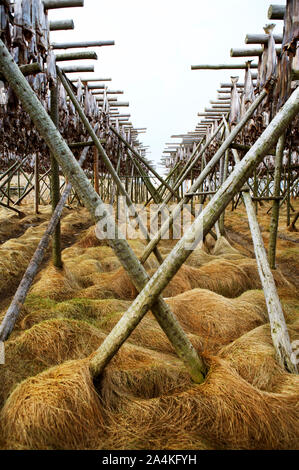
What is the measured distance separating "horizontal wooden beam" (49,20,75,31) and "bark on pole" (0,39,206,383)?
2.97 meters

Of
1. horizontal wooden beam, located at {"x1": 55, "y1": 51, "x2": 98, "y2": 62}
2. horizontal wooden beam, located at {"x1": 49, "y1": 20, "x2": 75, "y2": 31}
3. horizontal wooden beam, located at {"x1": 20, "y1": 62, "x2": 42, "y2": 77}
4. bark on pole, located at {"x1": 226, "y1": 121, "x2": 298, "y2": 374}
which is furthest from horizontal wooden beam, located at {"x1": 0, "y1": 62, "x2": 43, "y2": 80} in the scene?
horizontal wooden beam, located at {"x1": 55, "y1": 51, "x2": 98, "y2": 62}

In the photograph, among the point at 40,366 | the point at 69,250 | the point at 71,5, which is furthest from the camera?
the point at 69,250

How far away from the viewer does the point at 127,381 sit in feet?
6.77

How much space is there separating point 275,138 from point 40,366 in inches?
92.7

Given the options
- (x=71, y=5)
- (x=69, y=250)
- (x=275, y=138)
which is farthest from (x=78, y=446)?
(x=69, y=250)

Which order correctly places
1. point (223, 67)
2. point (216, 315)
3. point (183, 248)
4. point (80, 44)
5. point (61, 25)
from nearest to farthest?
1. point (183, 248)
2. point (216, 315)
3. point (61, 25)
4. point (80, 44)
5. point (223, 67)

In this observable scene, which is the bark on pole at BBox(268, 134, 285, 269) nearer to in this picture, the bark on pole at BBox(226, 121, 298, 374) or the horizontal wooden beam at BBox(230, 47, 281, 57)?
the horizontal wooden beam at BBox(230, 47, 281, 57)

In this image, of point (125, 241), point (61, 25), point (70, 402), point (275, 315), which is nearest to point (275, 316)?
point (275, 315)

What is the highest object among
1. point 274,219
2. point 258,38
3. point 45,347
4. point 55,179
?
point 258,38

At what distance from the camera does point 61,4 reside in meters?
3.78

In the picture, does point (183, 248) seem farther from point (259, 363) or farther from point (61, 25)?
point (61, 25)

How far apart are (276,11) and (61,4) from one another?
2.68 metres

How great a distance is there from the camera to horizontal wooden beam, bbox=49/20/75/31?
423 cm
